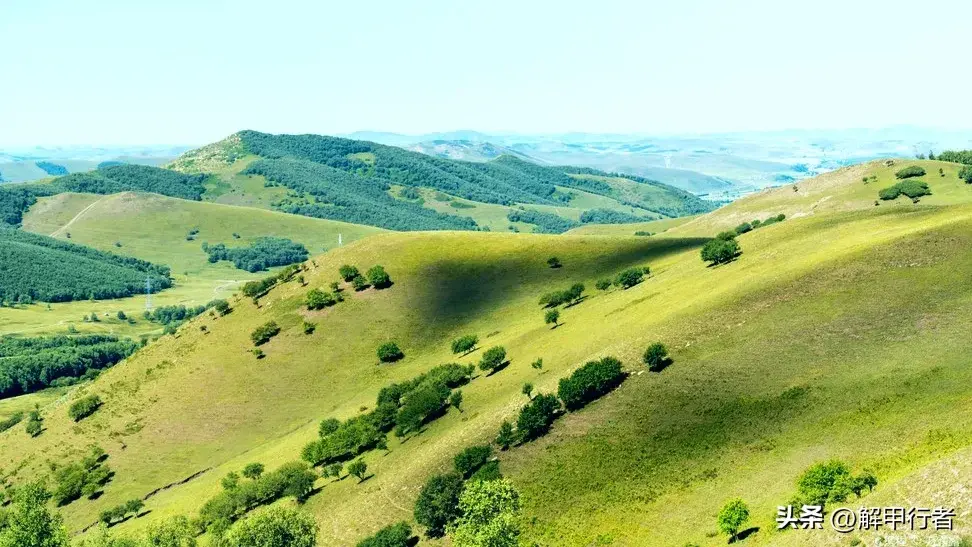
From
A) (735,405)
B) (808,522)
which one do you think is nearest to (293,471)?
(735,405)

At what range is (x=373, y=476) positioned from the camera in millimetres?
93062

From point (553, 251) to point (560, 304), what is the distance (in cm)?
3313

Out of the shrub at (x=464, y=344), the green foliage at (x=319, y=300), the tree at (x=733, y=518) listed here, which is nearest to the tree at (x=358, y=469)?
the shrub at (x=464, y=344)

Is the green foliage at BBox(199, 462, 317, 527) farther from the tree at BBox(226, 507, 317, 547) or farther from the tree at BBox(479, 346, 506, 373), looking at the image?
the tree at BBox(479, 346, 506, 373)

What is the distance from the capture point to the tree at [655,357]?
88.4 m

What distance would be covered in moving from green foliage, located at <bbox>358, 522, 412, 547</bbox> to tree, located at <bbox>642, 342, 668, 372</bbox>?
110 feet

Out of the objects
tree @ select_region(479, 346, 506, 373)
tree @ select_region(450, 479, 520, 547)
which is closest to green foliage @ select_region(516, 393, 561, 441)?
tree @ select_region(450, 479, 520, 547)

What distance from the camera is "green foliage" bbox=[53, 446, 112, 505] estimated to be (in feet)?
389

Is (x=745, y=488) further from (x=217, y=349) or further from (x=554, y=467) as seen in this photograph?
(x=217, y=349)

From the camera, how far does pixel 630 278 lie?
476 ft

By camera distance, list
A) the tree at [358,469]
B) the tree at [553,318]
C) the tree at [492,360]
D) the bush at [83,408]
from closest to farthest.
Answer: the tree at [358,469], the tree at [492,360], the tree at [553,318], the bush at [83,408]

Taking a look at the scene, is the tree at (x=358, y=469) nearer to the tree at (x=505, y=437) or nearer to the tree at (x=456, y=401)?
the tree at (x=456, y=401)

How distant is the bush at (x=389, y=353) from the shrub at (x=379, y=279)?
87.5 feet

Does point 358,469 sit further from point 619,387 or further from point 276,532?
point 619,387
